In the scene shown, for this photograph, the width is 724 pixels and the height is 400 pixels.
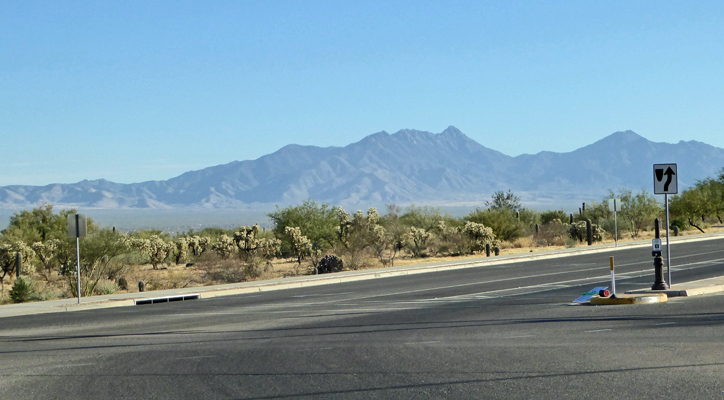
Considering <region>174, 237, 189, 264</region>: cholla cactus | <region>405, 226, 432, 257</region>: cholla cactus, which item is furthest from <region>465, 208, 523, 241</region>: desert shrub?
<region>174, 237, 189, 264</region>: cholla cactus

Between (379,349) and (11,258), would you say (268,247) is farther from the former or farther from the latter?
(379,349)

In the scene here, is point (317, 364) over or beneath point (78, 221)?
beneath

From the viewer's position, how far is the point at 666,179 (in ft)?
51.3

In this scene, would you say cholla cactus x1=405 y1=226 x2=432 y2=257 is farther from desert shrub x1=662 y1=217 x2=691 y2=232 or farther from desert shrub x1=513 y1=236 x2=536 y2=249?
desert shrub x1=662 y1=217 x2=691 y2=232

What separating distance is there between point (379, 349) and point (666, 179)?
9.05 metres

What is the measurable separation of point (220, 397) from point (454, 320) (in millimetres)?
6498

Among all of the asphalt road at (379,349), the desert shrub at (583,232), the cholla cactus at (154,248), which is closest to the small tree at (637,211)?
the desert shrub at (583,232)

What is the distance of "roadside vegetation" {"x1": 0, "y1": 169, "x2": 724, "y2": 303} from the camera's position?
28.2m

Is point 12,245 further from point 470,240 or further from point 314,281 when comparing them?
point 470,240

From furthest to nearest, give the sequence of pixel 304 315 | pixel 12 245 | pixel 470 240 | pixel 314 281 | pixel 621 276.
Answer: pixel 470 240 < pixel 12 245 < pixel 314 281 < pixel 621 276 < pixel 304 315

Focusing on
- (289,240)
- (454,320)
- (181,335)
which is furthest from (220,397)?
(289,240)

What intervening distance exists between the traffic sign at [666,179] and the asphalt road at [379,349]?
8.19 feet

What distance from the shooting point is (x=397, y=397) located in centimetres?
731

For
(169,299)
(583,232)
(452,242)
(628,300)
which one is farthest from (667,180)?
(583,232)
